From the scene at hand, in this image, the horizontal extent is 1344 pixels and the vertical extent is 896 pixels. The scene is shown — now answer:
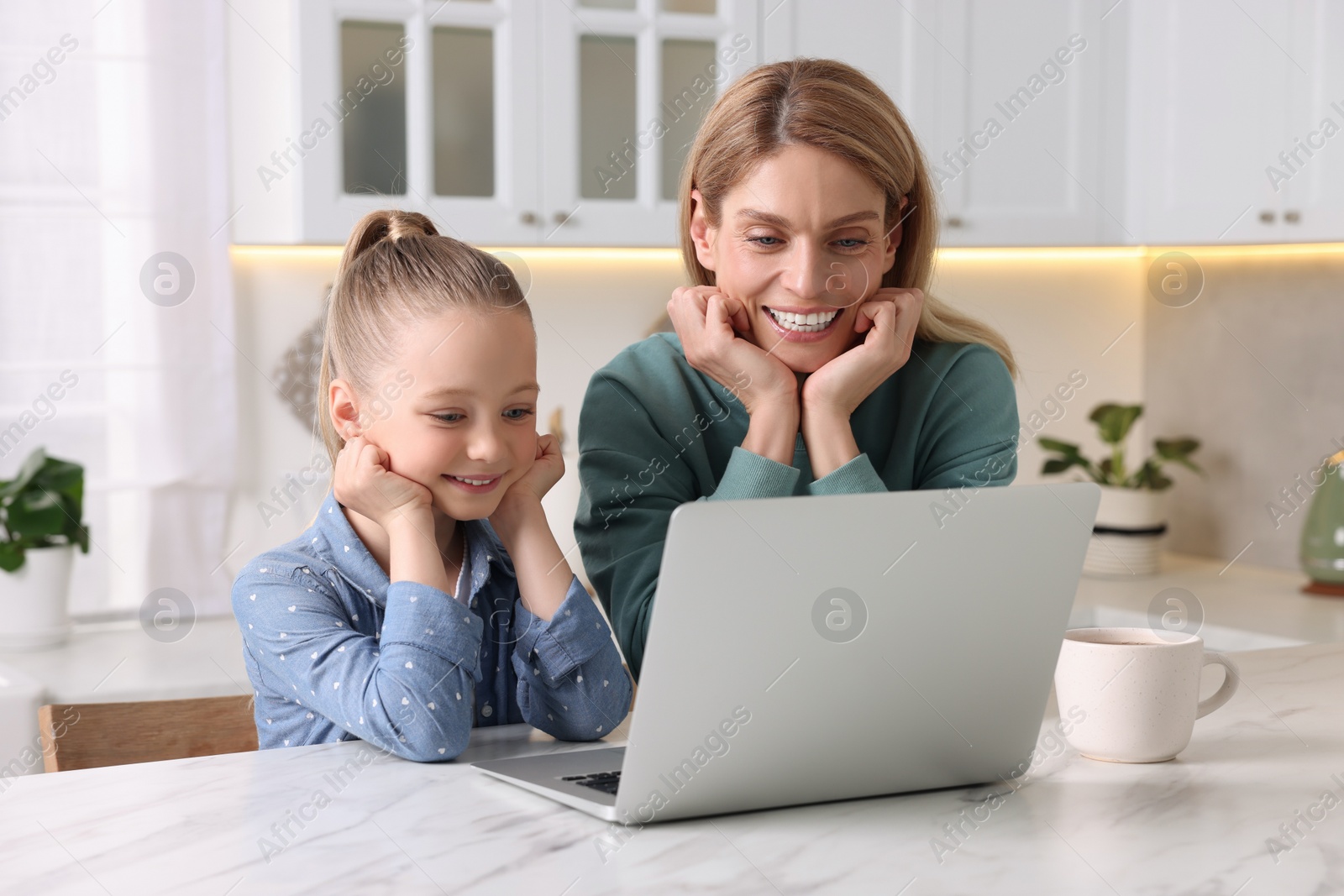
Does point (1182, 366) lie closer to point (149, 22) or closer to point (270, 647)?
point (149, 22)

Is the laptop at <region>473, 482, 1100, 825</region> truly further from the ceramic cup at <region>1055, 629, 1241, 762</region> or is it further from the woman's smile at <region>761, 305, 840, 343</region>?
the woman's smile at <region>761, 305, 840, 343</region>

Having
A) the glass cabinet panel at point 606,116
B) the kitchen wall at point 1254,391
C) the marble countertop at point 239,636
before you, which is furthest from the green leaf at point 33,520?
the kitchen wall at point 1254,391

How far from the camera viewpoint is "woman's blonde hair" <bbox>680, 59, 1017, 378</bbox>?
1112mm

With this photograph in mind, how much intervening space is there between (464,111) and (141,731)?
4.72 feet

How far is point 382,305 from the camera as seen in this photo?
3.51 feet

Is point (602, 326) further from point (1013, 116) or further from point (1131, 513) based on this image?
point (1131, 513)

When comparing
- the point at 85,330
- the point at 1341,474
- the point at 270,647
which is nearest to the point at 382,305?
the point at 270,647

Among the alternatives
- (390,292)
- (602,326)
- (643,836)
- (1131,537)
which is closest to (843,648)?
(643,836)

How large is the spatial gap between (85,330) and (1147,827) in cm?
205

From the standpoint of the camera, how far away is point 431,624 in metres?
0.90

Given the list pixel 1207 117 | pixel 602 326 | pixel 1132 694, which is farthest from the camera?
pixel 602 326

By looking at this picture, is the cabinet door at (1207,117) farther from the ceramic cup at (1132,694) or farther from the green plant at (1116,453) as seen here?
the ceramic cup at (1132,694)

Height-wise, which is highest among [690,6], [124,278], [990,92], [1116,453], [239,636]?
[690,6]

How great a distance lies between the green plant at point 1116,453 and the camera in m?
2.71
